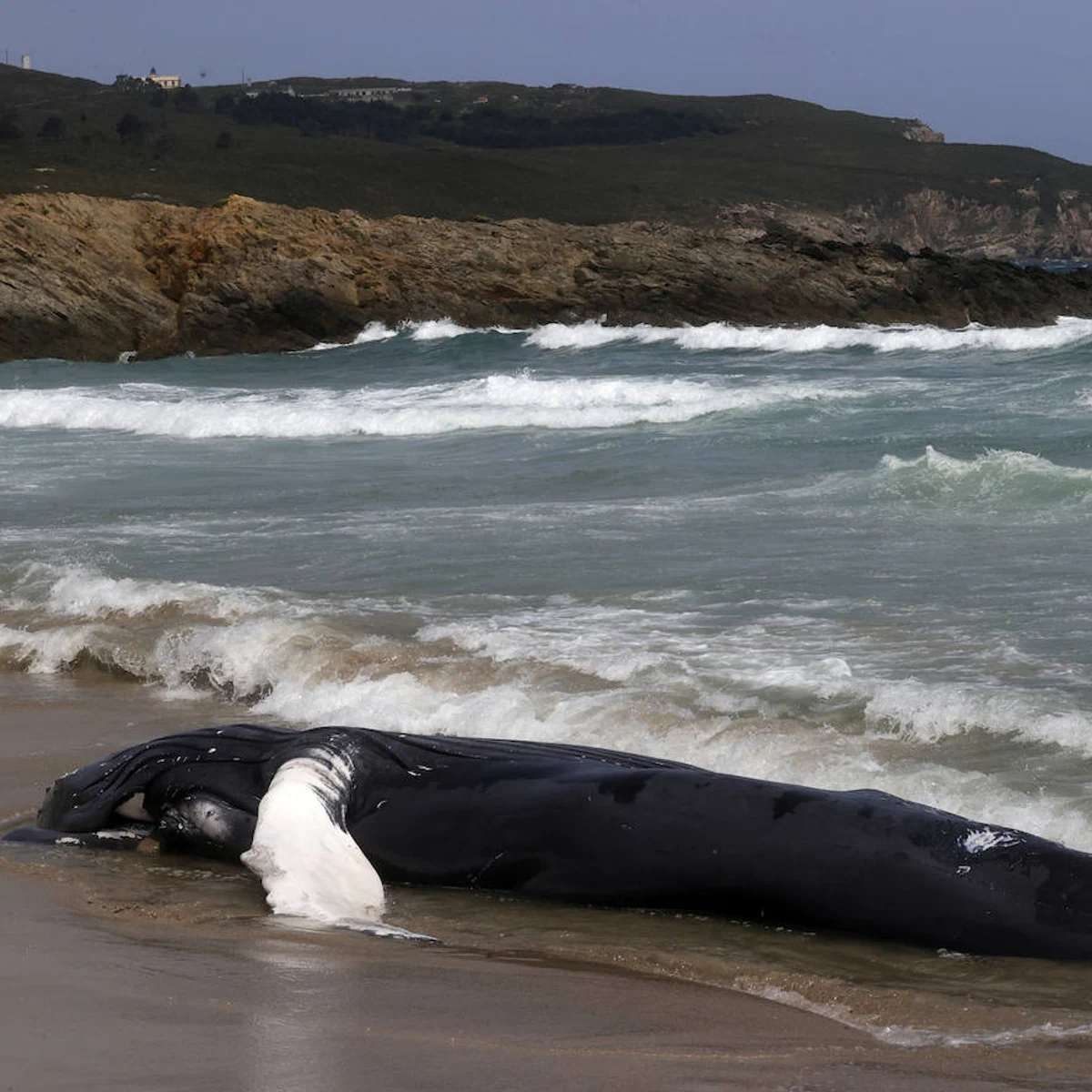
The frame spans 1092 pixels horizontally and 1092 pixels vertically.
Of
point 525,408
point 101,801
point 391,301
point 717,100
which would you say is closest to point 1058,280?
point 391,301

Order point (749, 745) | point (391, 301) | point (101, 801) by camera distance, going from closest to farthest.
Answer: point (101, 801), point (749, 745), point (391, 301)

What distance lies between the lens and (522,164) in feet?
372

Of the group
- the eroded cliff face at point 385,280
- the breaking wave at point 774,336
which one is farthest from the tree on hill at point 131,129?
the breaking wave at point 774,336

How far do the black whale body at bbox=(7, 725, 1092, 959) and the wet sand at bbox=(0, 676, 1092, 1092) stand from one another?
19.0 inches

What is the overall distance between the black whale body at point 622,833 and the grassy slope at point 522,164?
210 feet

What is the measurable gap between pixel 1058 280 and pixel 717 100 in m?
116

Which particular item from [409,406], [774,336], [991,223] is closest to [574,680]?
[409,406]

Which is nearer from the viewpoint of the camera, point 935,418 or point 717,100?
point 935,418

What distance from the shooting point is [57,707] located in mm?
7719

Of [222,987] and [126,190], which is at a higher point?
[126,190]

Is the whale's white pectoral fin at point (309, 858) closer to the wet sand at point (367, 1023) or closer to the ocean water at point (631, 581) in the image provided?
the wet sand at point (367, 1023)

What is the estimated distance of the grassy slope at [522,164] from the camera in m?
86.8

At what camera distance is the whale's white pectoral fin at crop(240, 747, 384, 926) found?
4379 millimetres

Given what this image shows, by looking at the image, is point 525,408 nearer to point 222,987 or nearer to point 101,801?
point 101,801
